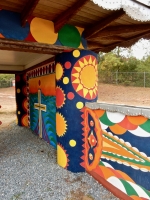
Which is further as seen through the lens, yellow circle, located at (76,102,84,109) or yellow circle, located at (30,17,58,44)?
yellow circle, located at (76,102,84,109)

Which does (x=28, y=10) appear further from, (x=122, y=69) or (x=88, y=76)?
(x=122, y=69)

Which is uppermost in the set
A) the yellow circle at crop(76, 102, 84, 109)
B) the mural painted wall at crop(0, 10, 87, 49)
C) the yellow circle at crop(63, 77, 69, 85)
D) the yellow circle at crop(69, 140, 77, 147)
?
the mural painted wall at crop(0, 10, 87, 49)

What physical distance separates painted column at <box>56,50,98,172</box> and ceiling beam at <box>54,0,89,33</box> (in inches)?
19.3

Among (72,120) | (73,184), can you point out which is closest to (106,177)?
(73,184)

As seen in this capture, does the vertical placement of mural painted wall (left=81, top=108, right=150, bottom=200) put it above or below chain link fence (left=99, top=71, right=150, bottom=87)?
below

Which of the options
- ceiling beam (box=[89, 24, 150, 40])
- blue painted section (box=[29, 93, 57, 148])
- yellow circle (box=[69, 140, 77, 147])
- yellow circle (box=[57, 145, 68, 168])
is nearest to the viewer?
ceiling beam (box=[89, 24, 150, 40])

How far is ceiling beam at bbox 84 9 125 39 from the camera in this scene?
205 centimetres

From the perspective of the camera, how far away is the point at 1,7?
78.8 inches

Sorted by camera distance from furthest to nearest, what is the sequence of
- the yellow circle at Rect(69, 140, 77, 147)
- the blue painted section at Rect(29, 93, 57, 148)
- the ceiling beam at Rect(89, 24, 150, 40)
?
the blue painted section at Rect(29, 93, 57, 148) → the yellow circle at Rect(69, 140, 77, 147) → the ceiling beam at Rect(89, 24, 150, 40)

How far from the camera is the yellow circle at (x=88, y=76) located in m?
2.72

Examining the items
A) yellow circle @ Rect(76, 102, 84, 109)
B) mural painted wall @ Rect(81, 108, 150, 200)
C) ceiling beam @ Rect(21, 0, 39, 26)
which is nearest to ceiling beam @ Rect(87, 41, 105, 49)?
yellow circle @ Rect(76, 102, 84, 109)

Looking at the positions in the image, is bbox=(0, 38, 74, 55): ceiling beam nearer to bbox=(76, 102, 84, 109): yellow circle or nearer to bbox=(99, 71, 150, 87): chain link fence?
bbox=(76, 102, 84, 109): yellow circle

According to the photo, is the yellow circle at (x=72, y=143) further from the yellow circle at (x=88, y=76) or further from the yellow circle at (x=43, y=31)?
the yellow circle at (x=43, y=31)

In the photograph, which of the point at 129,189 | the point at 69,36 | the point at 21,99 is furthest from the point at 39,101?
the point at 129,189
